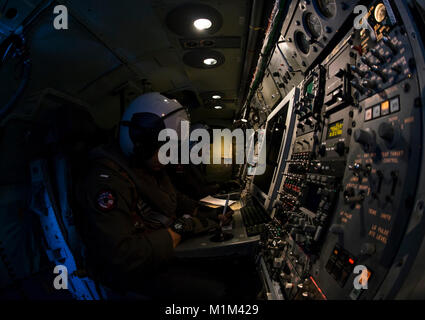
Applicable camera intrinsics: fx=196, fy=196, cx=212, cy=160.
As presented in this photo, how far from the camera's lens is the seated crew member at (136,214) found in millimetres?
1270

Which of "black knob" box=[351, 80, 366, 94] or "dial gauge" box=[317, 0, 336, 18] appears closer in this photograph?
"black knob" box=[351, 80, 366, 94]

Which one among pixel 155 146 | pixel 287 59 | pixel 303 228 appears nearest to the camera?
pixel 303 228

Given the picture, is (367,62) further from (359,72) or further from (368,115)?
(368,115)

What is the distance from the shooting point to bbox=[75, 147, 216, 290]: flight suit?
1252mm

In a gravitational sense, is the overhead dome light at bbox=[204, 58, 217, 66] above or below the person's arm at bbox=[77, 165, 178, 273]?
above

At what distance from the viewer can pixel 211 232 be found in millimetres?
1903

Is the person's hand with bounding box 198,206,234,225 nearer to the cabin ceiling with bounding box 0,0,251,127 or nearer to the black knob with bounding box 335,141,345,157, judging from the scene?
the black knob with bounding box 335,141,345,157

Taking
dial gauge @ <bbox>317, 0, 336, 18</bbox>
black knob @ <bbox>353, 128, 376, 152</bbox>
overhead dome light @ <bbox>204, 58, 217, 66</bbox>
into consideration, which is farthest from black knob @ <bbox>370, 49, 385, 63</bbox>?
overhead dome light @ <bbox>204, 58, 217, 66</bbox>

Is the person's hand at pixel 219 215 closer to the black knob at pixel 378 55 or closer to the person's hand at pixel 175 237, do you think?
the person's hand at pixel 175 237

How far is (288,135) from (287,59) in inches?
32.9

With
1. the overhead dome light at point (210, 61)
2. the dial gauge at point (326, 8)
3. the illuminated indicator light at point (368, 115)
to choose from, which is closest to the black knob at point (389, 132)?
the illuminated indicator light at point (368, 115)

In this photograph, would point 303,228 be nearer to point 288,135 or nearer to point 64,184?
point 288,135

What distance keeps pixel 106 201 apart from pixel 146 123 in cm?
62

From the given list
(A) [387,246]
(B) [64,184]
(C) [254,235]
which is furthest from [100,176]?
(A) [387,246]
